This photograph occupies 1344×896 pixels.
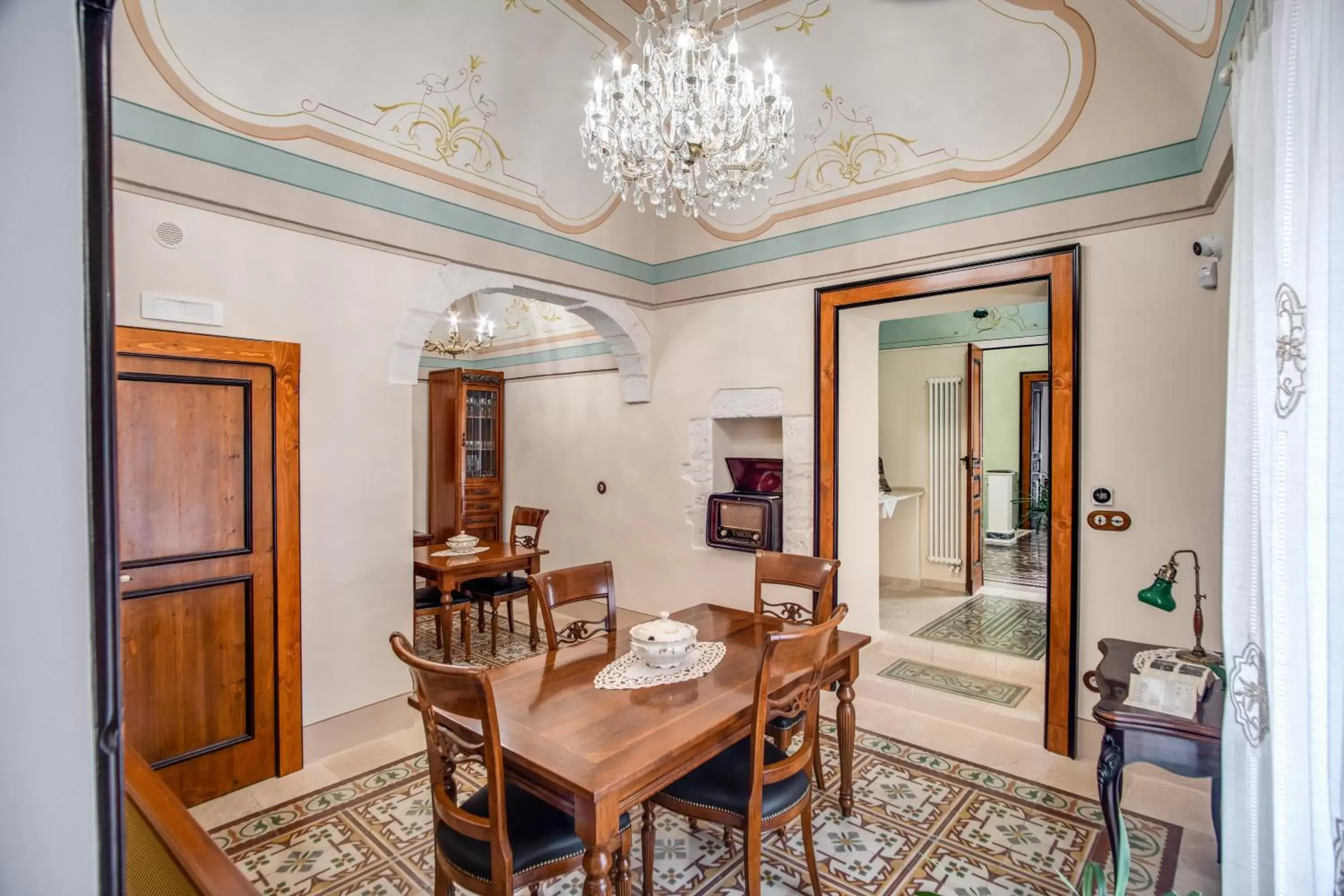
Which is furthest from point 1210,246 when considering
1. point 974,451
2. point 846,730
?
point 974,451

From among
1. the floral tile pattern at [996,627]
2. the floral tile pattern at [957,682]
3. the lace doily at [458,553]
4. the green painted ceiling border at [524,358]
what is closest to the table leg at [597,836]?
the floral tile pattern at [957,682]

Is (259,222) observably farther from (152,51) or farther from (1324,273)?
(1324,273)

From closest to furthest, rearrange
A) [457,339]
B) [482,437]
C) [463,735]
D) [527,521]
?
[463,735] → [527,521] → [457,339] → [482,437]

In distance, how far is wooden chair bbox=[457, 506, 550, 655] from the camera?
4.33 metres

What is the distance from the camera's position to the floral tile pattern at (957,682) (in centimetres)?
361

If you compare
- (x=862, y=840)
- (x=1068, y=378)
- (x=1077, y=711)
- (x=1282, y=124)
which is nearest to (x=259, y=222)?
(x=1282, y=124)

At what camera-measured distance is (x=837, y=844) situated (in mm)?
2346

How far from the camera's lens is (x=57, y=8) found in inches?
14.4

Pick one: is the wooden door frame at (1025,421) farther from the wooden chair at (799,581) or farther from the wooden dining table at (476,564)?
the wooden dining table at (476,564)

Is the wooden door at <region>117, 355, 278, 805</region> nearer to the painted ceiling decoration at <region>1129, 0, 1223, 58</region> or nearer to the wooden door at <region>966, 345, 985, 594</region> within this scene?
the painted ceiling decoration at <region>1129, 0, 1223, 58</region>

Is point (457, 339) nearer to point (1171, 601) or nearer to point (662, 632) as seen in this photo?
point (662, 632)

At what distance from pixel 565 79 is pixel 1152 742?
394cm

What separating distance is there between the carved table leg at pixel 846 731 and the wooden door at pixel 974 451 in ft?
11.7

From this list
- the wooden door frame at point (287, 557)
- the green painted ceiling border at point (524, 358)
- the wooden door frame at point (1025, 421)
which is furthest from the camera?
the wooden door frame at point (1025, 421)
